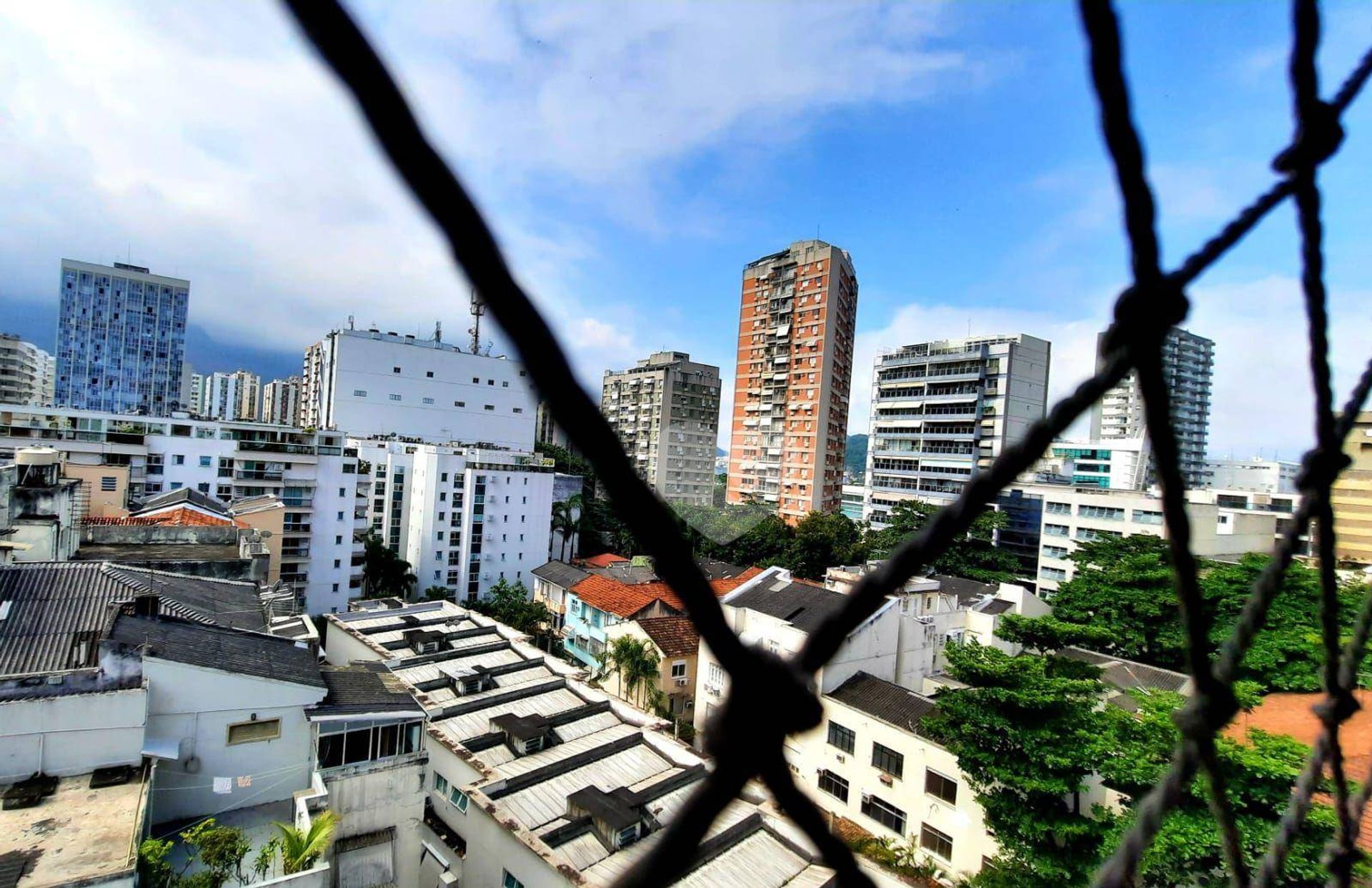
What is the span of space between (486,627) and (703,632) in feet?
51.2

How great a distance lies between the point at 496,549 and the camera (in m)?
26.4

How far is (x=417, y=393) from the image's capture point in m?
38.6

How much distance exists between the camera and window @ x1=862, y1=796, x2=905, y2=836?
11.0 meters

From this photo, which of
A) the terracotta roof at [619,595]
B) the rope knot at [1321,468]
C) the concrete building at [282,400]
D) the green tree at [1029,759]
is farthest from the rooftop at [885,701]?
the concrete building at [282,400]

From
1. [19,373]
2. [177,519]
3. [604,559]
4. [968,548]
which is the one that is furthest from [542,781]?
[19,373]

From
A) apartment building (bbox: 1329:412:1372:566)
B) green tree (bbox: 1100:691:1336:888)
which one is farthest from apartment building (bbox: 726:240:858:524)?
green tree (bbox: 1100:691:1336:888)

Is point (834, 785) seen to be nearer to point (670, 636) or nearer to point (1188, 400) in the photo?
point (670, 636)

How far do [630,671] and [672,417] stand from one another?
3082 cm

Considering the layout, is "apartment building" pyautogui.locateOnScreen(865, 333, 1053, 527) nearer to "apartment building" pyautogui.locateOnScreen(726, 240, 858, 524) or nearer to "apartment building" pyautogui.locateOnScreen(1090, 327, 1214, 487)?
"apartment building" pyautogui.locateOnScreen(726, 240, 858, 524)

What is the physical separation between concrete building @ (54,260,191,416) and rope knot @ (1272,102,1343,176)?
224ft

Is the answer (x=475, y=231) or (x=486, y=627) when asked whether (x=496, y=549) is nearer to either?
(x=486, y=627)

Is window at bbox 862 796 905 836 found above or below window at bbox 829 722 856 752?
below

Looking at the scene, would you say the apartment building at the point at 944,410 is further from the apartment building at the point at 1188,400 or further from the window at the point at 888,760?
the apartment building at the point at 1188,400

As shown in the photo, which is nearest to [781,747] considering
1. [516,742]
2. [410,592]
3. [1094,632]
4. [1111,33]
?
[1111,33]
